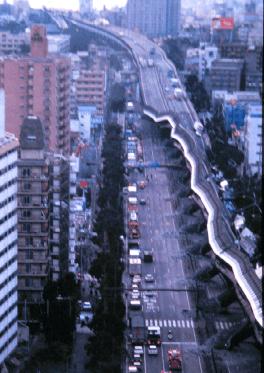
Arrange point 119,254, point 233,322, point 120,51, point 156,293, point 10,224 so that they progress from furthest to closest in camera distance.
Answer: point 120,51 < point 119,254 < point 156,293 < point 233,322 < point 10,224

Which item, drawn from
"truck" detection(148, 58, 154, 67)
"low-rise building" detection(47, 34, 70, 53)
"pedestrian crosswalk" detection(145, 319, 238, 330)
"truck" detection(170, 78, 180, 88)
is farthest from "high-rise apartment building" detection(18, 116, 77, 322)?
"truck" detection(148, 58, 154, 67)

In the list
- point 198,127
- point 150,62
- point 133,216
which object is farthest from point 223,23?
point 133,216

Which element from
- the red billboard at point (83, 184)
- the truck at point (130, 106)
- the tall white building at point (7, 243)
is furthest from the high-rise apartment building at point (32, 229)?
the truck at point (130, 106)

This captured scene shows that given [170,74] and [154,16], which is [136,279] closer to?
[170,74]

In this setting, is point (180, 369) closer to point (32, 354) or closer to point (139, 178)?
point (32, 354)

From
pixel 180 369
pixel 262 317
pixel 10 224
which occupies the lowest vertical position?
pixel 180 369

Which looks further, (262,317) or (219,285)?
(219,285)

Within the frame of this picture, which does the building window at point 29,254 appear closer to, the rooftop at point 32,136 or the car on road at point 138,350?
the rooftop at point 32,136

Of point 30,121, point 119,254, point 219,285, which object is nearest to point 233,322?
point 219,285
